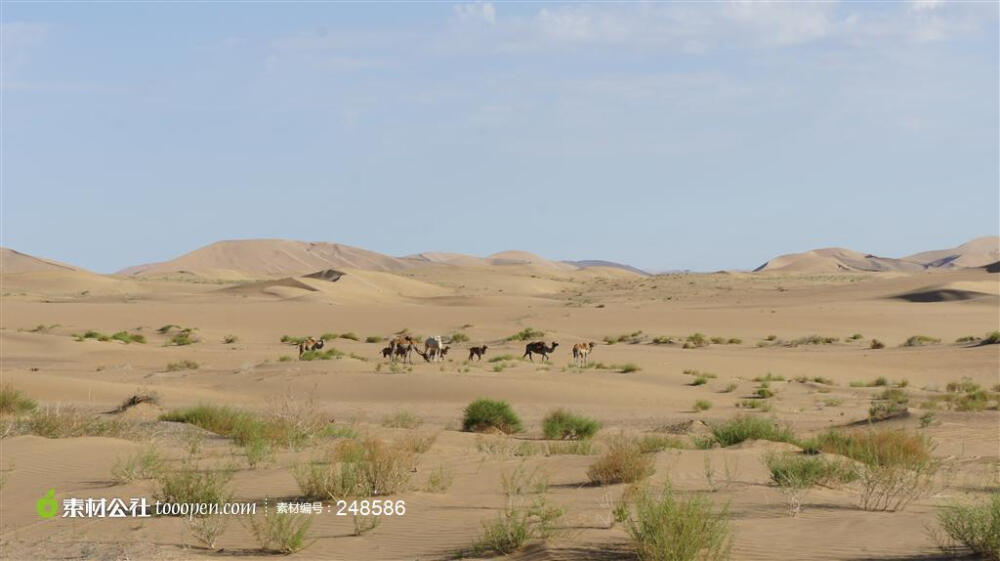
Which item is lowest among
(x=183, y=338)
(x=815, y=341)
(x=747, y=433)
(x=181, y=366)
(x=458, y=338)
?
(x=747, y=433)

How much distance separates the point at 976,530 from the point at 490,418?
12.9 meters

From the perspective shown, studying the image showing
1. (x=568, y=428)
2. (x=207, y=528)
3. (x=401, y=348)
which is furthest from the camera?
(x=401, y=348)

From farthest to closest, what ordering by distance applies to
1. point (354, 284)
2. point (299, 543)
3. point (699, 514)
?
point (354, 284) < point (299, 543) < point (699, 514)

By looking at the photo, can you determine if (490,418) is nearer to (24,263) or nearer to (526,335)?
(526,335)

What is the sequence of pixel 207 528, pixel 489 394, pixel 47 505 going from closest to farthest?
1. pixel 207 528
2. pixel 47 505
3. pixel 489 394

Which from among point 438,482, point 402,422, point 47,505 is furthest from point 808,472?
point 402,422

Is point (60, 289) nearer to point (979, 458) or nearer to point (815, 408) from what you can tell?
point (815, 408)

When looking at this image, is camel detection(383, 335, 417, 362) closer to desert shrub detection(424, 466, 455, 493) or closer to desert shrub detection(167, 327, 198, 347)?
desert shrub detection(167, 327, 198, 347)

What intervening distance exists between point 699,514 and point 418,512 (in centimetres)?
380

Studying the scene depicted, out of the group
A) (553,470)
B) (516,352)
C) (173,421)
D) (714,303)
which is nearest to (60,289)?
(714,303)

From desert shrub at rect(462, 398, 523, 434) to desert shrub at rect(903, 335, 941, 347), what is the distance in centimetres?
2776

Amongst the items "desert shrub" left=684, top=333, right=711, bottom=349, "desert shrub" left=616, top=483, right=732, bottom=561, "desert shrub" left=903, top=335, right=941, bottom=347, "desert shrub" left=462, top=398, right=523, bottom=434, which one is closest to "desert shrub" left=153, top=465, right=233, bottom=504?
"desert shrub" left=616, top=483, right=732, bottom=561

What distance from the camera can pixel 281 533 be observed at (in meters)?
9.52

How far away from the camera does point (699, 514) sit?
8.12m
